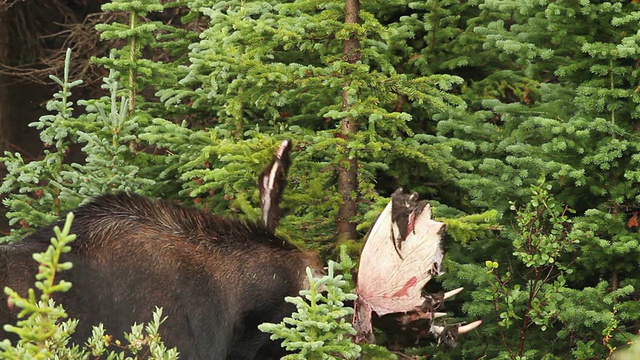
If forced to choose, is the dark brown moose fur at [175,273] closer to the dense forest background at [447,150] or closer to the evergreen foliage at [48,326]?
the dense forest background at [447,150]

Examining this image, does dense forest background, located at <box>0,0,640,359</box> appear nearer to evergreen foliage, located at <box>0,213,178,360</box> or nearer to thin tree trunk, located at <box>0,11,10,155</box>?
evergreen foliage, located at <box>0,213,178,360</box>

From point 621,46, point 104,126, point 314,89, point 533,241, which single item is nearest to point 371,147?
point 314,89

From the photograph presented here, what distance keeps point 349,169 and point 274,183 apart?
2.68 feet

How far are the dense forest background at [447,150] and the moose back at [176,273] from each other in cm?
Result: 67

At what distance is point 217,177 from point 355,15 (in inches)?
50.7

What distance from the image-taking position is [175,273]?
5.21 metres

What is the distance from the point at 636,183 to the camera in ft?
20.2

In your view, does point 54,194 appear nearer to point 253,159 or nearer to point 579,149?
point 253,159

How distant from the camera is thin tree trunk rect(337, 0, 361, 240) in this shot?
623 centimetres

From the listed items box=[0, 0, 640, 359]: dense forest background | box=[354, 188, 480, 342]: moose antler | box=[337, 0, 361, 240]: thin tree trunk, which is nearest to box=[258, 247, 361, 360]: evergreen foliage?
box=[354, 188, 480, 342]: moose antler

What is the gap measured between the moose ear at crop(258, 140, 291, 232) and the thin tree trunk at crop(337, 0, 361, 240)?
0.65 meters

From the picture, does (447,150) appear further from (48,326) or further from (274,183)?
(48,326)

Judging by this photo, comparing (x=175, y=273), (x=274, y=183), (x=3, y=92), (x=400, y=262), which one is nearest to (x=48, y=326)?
(x=175, y=273)

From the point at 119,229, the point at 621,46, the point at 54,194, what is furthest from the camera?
the point at 54,194
